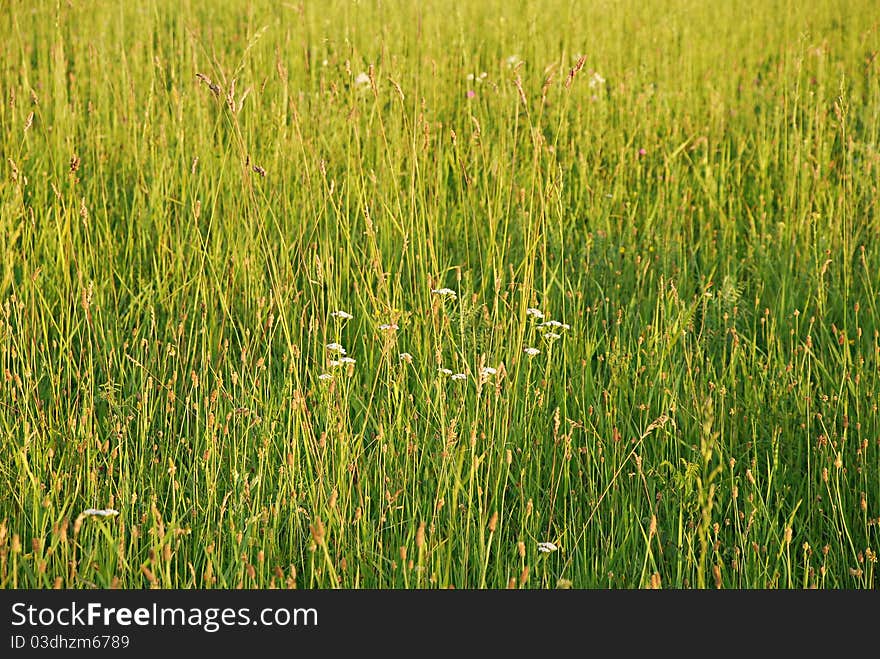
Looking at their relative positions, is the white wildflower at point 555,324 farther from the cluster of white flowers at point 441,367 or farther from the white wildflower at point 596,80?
the white wildflower at point 596,80

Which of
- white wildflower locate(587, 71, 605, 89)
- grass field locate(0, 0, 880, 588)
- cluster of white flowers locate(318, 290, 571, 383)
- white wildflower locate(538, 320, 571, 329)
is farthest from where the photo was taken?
white wildflower locate(587, 71, 605, 89)

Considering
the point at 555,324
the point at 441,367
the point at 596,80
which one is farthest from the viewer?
the point at 596,80

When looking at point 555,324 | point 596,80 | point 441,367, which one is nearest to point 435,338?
point 441,367

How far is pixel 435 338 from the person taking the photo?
6.98 feet

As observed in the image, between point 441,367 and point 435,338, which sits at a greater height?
point 435,338

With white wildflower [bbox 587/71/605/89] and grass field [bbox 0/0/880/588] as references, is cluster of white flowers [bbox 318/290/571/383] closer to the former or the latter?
grass field [bbox 0/0/880/588]

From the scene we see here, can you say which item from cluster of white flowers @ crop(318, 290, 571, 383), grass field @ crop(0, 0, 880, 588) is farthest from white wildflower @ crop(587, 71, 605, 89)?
cluster of white flowers @ crop(318, 290, 571, 383)

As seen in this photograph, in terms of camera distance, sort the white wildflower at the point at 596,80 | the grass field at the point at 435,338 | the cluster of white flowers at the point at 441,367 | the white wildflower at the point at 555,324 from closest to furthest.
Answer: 1. the grass field at the point at 435,338
2. the cluster of white flowers at the point at 441,367
3. the white wildflower at the point at 555,324
4. the white wildflower at the point at 596,80

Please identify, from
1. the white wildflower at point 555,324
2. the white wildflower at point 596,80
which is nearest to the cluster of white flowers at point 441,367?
the white wildflower at point 555,324

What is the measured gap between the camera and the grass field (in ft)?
6.10

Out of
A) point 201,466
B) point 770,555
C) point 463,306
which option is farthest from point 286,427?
point 770,555

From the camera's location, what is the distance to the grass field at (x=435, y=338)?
1860 millimetres

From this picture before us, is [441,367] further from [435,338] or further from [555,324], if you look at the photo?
[555,324]

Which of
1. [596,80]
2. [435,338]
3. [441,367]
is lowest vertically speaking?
[441,367]
